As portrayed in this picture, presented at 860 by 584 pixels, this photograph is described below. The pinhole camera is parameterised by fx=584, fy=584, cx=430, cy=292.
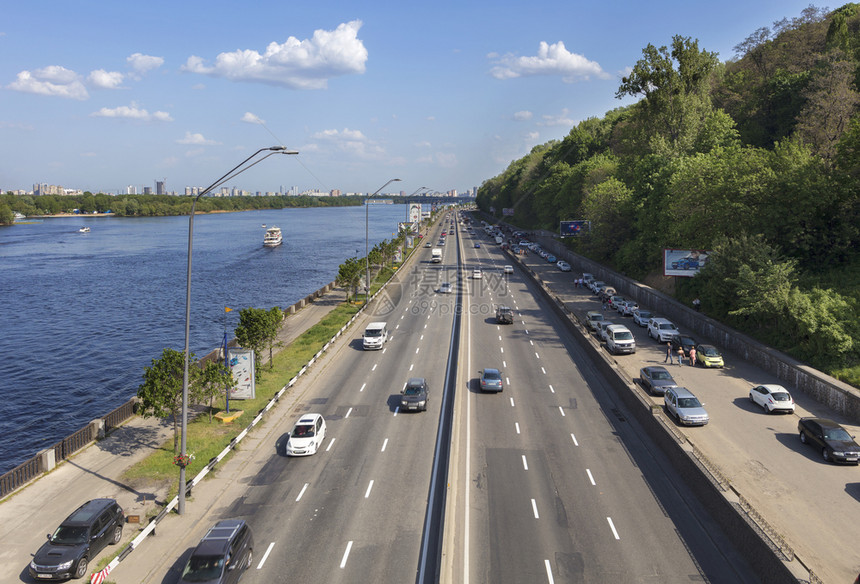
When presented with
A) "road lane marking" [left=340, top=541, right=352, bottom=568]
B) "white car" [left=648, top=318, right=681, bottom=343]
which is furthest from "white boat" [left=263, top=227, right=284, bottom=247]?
"road lane marking" [left=340, top=541, right=352, bottom=568]

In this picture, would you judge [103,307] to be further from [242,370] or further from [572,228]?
[572,228]

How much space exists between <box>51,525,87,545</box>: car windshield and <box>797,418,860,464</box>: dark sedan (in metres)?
28.7

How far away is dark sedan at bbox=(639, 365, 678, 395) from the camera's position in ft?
109

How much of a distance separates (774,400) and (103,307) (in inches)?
3057

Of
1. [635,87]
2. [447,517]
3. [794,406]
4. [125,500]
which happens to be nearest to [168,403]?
[125,500]

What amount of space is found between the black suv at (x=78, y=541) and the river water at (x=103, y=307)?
18.4m

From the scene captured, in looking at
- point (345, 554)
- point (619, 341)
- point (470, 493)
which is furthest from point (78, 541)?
point (619, 341)

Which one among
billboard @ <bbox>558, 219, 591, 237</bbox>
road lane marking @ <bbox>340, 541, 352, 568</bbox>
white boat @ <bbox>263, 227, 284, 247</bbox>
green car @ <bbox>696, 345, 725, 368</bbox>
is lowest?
road lane marking @ <bbox>340, 541, 352, 568</bbox>

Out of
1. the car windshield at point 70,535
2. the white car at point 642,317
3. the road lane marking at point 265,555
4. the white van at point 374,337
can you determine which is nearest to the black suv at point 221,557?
the road lane marking at point 265,555

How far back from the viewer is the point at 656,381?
3378 centimetres

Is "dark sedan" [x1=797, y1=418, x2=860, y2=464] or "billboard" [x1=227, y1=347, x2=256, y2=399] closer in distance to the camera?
"dark sedan" [x1=797, y1=418, x2=860, y2=464]

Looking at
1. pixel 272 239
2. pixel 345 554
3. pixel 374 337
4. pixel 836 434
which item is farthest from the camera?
pixel 272 239

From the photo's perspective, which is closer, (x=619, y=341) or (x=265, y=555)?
(x=265, y=555)

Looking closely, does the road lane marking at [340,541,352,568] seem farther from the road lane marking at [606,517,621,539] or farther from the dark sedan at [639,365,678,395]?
the dark sedan at [639,365,678,395]
